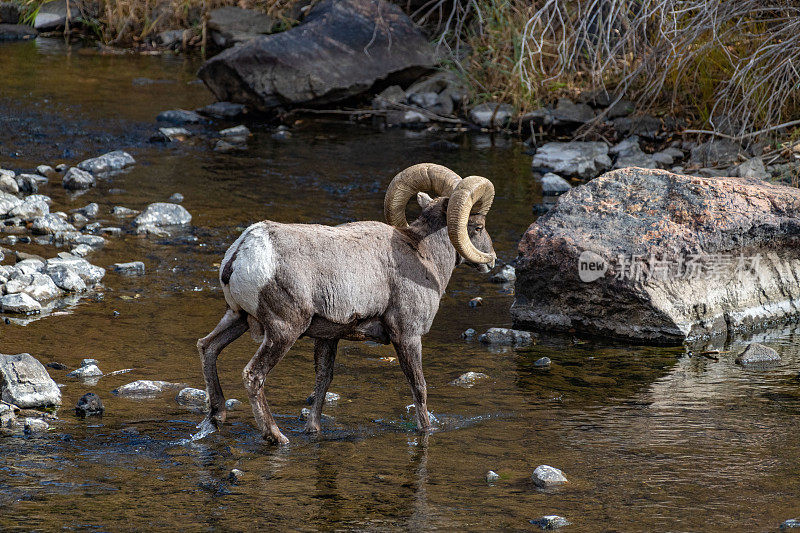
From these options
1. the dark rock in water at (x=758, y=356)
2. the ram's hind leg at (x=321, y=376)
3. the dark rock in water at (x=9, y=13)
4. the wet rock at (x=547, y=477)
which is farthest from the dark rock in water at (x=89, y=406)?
the dark rock in water at (x=9, y=13)

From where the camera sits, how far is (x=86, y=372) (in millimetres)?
7602

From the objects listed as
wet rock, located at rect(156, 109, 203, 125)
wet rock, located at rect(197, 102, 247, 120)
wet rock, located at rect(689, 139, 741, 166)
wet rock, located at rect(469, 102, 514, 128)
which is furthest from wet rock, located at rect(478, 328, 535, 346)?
wet rock, located at rect(197, 102, 247, 120)

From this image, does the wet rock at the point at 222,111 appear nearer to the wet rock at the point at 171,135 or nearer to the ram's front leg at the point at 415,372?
the wet rock at the point at 171,135

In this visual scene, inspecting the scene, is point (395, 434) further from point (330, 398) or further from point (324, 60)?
point (324, 60)

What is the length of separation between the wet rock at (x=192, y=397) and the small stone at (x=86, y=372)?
2.58 ft

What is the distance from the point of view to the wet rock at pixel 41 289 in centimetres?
935

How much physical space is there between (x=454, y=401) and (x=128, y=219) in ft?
20.5

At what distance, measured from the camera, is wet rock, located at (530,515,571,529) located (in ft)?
17.6

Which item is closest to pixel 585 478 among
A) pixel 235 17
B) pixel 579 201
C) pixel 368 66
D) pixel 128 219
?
pixel 579 201

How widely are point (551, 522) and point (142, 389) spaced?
3400mm

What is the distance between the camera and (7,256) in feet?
34.3

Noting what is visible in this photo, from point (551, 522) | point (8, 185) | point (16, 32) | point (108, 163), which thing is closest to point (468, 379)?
point (551, 522)

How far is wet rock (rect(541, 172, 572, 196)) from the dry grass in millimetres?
1420

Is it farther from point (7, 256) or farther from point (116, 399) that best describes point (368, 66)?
point (116, 399)
